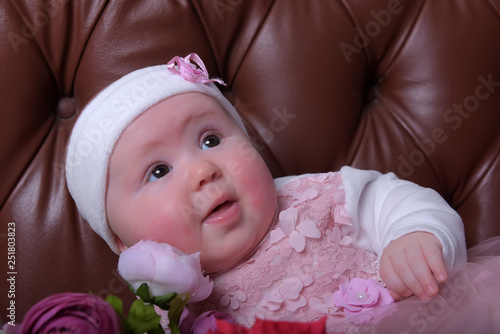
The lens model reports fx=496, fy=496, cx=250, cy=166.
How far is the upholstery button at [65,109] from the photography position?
3.34 feet

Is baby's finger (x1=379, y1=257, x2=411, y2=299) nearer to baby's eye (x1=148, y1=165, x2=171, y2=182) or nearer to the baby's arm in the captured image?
the baby's arm

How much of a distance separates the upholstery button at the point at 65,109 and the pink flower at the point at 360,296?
0.63 m

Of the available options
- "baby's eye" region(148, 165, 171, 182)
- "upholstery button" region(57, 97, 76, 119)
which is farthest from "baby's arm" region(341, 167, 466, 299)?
"upholstery button" region(57, 97, 76, 119)

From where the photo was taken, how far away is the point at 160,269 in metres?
0.56

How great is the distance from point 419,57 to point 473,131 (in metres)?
0.19

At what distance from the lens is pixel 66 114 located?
102 centimetres

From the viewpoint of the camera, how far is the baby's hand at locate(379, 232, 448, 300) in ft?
2.24

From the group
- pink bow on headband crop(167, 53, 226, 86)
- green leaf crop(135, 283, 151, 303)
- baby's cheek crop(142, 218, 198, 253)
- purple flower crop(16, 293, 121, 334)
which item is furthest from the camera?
pink bow on headband crop(167, 53, 226, 86)

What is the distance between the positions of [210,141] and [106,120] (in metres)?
0.17

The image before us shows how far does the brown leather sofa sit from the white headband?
13 centimetres

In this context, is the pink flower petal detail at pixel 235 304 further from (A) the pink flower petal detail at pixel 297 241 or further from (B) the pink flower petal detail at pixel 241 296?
(A) the pink flower petal detail at pixel 297 241
